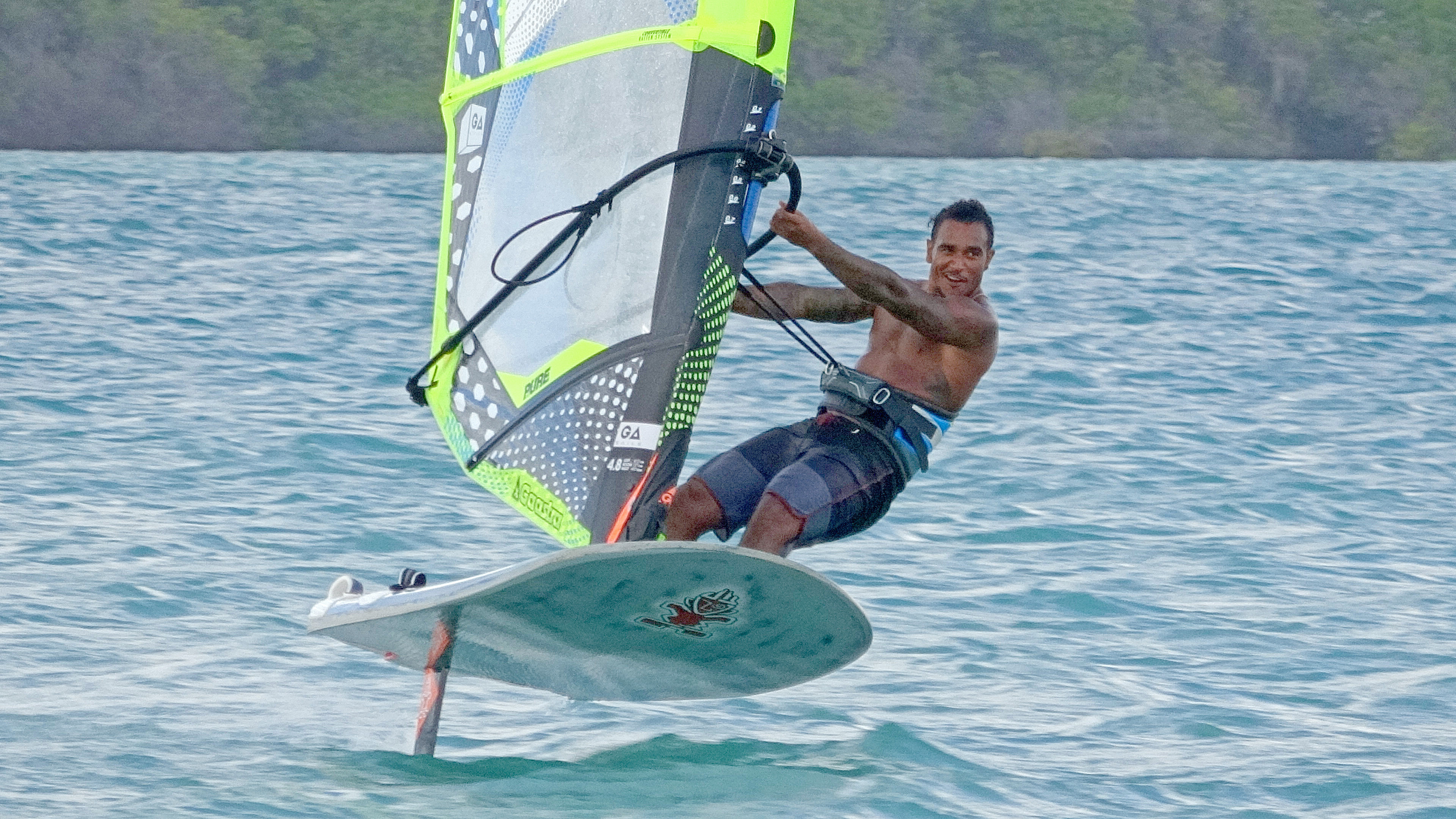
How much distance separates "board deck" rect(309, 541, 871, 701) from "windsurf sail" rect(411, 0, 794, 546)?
279mm

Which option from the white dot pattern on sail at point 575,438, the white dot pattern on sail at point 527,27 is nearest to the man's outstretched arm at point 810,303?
the white dot pattern on sail at point 575,438

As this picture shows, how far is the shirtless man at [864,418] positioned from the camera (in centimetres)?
516

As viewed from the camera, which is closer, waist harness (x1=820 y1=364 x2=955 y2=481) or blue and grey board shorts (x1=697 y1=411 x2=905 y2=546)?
blue and grey board shorts (x1=697 y1=411 x2=905 y2=546)

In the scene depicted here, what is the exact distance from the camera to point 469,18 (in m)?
5.83

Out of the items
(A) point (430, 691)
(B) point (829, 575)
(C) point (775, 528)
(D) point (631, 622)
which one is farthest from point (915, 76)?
(D) point (631, 622)

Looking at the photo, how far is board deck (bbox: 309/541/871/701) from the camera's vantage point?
15.1 feet

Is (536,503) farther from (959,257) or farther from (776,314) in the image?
(959,257)

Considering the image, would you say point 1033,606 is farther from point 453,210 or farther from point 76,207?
point 76,207

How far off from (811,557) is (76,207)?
19.5 meters

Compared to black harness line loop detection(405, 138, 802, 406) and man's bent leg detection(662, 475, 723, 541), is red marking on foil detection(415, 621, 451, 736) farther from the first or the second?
black harness line loop detection(405, 138, 802, 406)

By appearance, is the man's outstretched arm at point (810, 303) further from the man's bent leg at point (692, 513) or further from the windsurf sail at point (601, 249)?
the man's bent leg at point (692, 513)

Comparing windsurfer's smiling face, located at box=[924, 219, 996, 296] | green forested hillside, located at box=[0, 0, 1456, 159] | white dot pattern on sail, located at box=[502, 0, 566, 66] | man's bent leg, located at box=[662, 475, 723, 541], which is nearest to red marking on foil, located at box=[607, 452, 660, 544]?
man's bent leg, located at box=[662, 475, 723, 541]

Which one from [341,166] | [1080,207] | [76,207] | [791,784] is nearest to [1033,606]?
[791,784]

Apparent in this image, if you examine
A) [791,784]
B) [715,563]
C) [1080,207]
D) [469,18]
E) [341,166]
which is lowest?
[341,166]
